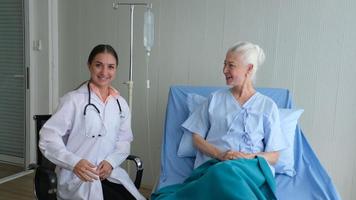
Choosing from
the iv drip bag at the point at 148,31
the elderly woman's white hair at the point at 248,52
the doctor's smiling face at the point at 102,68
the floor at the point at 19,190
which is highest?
the iv drip bag at the point at 148,31

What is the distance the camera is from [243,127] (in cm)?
188

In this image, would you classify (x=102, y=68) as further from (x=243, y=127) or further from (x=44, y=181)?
(x=243, y=127)

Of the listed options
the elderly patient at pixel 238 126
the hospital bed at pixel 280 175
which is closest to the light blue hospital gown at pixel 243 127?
the elderly patient at pixel 238 126

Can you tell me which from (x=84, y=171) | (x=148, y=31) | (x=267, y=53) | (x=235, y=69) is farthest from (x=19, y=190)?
(x=267, y=53)

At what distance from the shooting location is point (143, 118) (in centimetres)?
293

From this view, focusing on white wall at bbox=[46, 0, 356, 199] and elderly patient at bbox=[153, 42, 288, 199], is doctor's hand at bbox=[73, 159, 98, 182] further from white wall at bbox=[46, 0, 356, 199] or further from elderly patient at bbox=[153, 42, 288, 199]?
white wall at bbox=[46, 0, 356, 199]

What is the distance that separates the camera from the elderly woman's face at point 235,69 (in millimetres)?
1863

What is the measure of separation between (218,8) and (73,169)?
1580mm

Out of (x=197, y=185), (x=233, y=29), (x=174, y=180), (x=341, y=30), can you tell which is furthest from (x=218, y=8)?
(x=197, y=185)

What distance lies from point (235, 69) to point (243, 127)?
12.5 inches

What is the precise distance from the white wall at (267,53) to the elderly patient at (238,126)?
23.6 inches

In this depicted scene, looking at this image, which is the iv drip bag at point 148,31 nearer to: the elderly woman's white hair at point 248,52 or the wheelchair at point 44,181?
the elderly woman's white hair at point 248,52

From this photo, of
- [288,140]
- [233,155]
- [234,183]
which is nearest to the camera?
[234,183]

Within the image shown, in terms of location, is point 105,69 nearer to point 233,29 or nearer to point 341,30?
point 233,29
